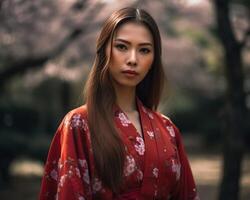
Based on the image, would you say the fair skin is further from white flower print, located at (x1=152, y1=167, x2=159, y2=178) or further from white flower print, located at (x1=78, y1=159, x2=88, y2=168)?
white flower print, located at (x1=78, y1=159, x2=88, y2=168)

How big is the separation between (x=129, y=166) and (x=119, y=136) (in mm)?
129

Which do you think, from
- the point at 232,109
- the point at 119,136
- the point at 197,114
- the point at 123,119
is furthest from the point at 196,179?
the point at 119,136

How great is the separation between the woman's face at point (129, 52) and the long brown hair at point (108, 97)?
1.0 inches

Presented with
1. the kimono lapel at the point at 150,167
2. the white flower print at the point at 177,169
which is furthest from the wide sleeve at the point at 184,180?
the kimono lapel at the point at 150,167

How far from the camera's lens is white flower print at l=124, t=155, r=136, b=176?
8.43 feet

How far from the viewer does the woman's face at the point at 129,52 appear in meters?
2.69

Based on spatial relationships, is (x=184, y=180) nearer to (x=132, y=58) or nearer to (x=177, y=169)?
(x=177, y=169)

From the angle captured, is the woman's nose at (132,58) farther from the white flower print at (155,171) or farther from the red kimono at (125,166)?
the white flower print at (155,171)

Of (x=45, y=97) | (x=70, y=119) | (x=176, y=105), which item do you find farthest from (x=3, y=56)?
(x=70, y=119)

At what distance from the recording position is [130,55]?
8.81ft

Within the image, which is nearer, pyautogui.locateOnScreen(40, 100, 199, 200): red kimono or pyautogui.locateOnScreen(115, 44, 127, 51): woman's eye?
pyautogui.locateOnScreen(40, 100, 199, 200): red kimono

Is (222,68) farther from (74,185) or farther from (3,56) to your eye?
(74,185)

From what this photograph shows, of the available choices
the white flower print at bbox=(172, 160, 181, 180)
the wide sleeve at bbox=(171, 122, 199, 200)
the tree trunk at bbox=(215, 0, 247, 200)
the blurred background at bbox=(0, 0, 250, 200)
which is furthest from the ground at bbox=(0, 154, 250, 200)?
the white flower print at bbox=(172, 160, 181, 180)

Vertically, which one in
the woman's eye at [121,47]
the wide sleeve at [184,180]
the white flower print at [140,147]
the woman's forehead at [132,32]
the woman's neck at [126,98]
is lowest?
the wide sleeve at [184,180]
